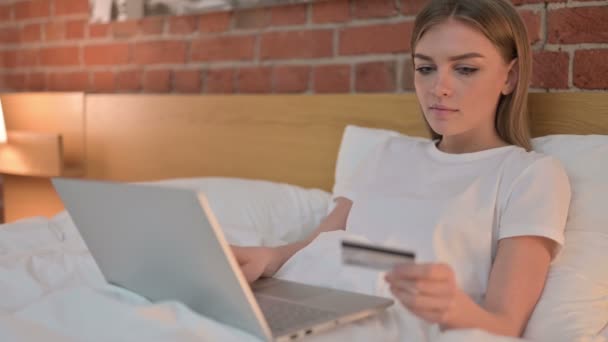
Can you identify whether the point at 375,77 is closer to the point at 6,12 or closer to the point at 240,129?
the point at 240,129

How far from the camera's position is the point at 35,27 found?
9.71 feet

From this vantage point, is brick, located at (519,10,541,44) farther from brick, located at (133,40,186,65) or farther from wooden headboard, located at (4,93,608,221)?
brick, located at (133,40,186,65)

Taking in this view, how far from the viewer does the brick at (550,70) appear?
151 cm

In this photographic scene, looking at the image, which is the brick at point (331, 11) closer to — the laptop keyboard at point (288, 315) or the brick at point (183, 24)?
the brick at point (183, 24)

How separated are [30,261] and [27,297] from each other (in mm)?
167

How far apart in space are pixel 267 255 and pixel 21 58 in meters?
2.28

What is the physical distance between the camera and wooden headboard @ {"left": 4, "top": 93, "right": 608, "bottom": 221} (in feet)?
4.79

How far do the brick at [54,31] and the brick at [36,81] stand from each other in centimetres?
16

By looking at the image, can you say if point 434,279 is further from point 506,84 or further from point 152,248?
point 506,84

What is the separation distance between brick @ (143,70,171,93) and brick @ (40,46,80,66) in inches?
17.1

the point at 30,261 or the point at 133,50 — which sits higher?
the point at 133,50

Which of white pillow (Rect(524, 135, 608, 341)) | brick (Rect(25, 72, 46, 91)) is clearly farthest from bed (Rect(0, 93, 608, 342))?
brick (Rect(25, 72, 46, 91))

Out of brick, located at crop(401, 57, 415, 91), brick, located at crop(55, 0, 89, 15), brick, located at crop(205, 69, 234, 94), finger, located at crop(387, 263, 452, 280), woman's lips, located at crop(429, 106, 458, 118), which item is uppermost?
brick, located at crop(55, 0, 89, 15)

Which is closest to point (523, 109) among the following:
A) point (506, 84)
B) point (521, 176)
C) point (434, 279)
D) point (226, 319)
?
point (506, 84)
